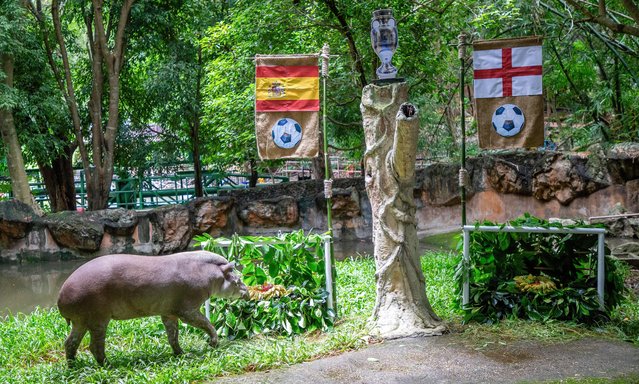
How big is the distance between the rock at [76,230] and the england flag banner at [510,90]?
8.71 meters

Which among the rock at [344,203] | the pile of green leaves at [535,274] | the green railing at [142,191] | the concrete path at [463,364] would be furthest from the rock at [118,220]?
the concrete path at [463,364]

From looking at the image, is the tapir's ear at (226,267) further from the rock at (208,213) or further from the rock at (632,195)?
the rock at (632,195)

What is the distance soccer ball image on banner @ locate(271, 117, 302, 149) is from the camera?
6.28 metres

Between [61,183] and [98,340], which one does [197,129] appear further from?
[98,340]

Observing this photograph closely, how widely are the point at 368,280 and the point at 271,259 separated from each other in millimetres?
2229

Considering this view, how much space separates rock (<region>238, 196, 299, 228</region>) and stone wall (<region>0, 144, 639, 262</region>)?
0.07 ft

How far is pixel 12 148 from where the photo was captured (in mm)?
12570

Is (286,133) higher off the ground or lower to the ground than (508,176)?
higher

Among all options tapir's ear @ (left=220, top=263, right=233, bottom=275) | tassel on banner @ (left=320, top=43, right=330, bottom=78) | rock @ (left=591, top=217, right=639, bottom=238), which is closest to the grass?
tapir's ear @ (left=220, top=263, right=233, bottom=275)

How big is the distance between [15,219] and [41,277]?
154cm

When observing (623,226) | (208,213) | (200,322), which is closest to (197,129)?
(208,213)

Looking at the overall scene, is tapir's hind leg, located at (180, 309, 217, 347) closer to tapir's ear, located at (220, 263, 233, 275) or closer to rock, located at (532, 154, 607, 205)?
tapir's ear, located at (220, 263, 233, 275)

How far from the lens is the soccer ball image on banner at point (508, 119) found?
20.6 feet

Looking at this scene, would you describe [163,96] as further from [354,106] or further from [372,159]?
[372,159]
